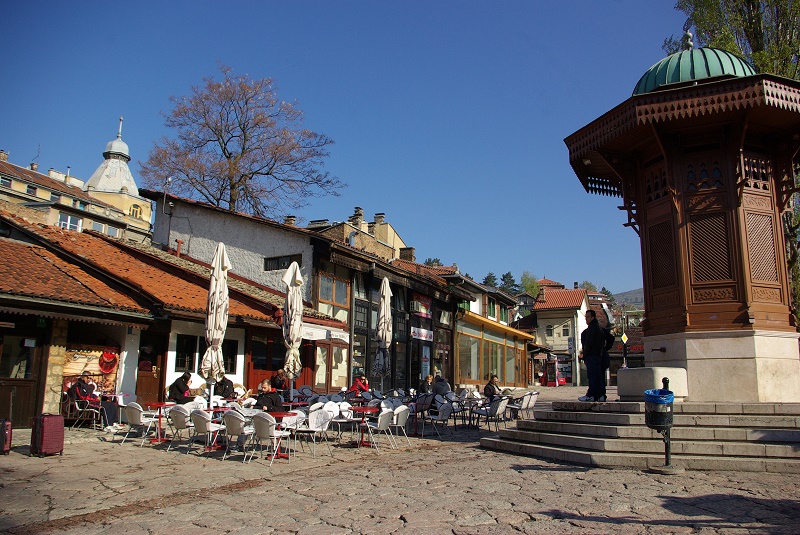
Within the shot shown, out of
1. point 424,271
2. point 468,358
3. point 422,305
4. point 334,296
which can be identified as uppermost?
point 424,271

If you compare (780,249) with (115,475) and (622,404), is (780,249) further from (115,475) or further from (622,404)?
(115,475)

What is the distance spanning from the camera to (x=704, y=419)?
27.8 ft

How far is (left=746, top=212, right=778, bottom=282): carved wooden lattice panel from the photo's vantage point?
403 inches

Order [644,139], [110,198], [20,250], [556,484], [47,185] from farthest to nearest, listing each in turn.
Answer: [110,198], [47,185], [20,250], [644,139], [556,484]

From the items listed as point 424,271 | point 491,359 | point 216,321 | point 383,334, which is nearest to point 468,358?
point 491,359

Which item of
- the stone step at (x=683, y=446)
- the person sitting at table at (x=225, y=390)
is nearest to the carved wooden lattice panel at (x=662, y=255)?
the stone step at (x=683, y=446)

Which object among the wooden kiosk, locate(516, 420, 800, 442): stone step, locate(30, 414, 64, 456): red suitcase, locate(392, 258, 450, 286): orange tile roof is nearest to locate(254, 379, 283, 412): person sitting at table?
locate(30, 414, 64, 456): red suitcase

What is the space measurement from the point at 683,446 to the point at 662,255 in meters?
4.14

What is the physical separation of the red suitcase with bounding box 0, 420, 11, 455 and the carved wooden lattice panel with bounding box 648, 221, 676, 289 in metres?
10.9

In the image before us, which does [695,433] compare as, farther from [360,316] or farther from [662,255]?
[360,316]

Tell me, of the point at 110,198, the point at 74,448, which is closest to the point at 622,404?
the point at 74,448

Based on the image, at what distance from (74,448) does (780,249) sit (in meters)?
12.4

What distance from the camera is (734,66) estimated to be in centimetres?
1105

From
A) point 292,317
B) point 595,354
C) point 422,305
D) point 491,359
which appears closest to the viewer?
point 595,354
